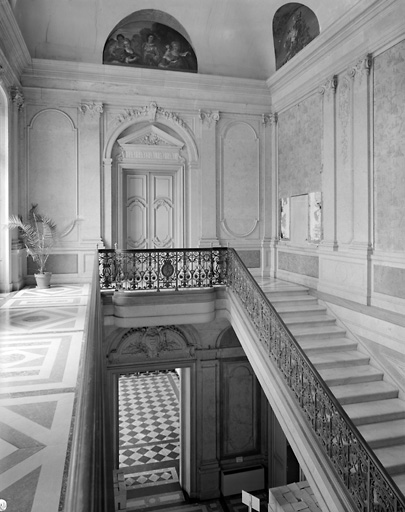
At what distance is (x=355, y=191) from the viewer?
7.81 metres

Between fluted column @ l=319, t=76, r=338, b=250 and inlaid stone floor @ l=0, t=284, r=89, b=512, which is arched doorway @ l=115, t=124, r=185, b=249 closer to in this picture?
fluted column @ l=319, t=76, r=338, b=250

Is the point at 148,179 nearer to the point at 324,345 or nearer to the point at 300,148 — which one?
the point at 300,148

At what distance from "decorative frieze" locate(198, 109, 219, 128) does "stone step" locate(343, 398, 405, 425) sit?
7365 mm

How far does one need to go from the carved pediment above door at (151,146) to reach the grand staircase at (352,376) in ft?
13.7

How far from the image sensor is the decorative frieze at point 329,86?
27.5 feet

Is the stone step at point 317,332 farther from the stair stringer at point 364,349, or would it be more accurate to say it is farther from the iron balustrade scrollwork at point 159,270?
the iron balustrade scrollwork at point 159,270

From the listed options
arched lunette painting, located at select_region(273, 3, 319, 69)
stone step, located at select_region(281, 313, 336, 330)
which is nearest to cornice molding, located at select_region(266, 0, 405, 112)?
arched lunette painting, located at select_region(273, 3, 319, 69)

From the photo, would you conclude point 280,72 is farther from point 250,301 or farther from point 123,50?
point 250,301

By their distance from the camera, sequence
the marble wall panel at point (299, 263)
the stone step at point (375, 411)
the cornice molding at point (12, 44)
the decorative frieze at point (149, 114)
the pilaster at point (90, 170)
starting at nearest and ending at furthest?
the stone step at point (375, 411)
the cornice molding at point (12, 44)
the marble wall panel at point (299, 263)
the pilaster at point (90, 170)
the decorative frieze at point (149, 114)

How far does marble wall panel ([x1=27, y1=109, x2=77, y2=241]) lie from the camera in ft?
31.9

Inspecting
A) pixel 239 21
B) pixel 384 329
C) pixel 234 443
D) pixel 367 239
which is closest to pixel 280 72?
pixel 239 21

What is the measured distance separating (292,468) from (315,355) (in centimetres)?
415

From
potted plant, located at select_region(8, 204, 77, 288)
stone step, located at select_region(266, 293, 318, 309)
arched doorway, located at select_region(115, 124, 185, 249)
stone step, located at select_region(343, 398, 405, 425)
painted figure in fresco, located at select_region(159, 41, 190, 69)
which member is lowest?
stone step, located at select_region(343, 398, 405, 425)

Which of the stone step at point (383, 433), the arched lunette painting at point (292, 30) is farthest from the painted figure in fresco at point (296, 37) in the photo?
the stone step at point (383, 433)
